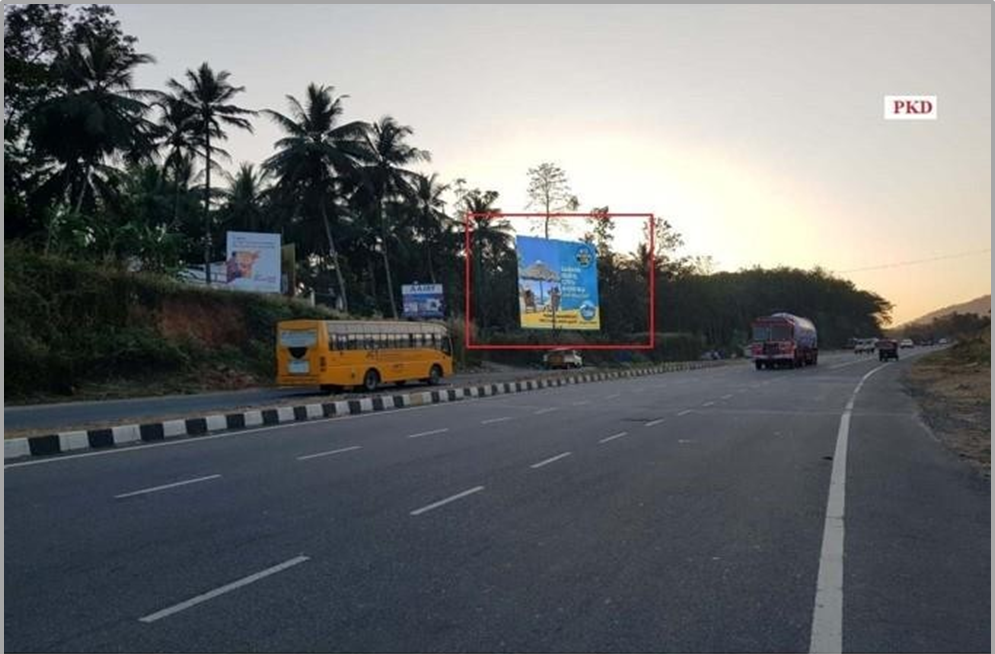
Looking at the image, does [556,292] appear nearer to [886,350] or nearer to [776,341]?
[776,341]

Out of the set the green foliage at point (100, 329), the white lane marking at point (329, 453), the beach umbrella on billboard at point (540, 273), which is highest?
the beach umbrella on billboard at point (540, 273)

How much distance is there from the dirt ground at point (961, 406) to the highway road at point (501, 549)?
961mm

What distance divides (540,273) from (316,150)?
18211mm

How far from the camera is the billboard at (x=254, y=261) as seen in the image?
1640 inches

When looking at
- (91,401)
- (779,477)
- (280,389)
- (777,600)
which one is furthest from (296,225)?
(777,600)

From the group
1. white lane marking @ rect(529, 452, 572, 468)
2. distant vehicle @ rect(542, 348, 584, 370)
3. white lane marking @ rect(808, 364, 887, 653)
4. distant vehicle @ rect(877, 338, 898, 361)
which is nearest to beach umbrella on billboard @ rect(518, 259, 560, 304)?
distant vehicle @ rect(542, 348, 584, 370)

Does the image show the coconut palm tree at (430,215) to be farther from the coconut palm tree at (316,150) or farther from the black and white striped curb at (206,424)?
the black and white striped curb at (206,424)

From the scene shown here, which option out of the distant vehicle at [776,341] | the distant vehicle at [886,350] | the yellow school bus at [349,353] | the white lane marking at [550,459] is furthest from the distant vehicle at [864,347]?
the white lane marking at [550,459]

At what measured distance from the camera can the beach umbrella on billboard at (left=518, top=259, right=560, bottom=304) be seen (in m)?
31.5

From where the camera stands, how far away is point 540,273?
31938 mm

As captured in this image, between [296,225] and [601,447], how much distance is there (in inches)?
1684

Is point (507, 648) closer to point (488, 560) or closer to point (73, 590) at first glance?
point (488, 560)

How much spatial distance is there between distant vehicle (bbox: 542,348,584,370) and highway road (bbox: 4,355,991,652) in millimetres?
36629

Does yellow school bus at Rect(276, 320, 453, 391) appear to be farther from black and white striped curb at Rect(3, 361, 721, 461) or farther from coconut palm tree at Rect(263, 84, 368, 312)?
coconut palm tree at Rect(263, 84, 368, 312)
